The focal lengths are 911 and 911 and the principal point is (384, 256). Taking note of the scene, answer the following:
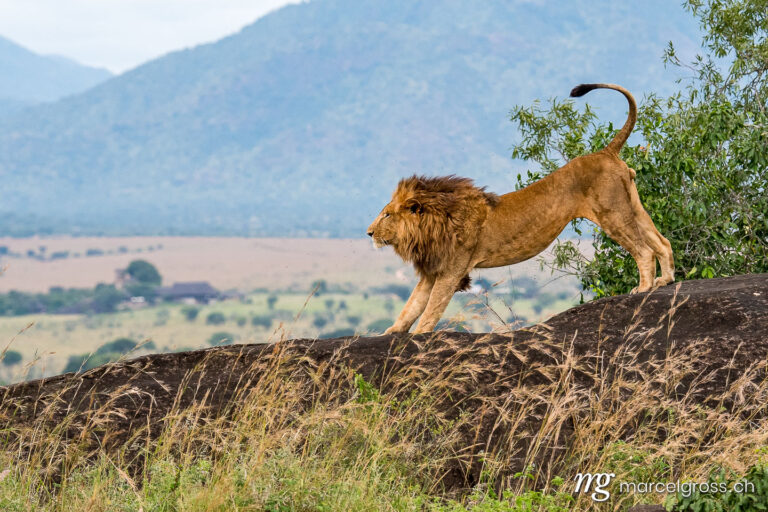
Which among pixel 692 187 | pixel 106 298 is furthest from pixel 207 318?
pixel 692 187

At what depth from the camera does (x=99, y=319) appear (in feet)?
398

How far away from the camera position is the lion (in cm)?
682

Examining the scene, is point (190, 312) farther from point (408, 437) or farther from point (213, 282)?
point (408, 437)

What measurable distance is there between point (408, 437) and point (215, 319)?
110 meters

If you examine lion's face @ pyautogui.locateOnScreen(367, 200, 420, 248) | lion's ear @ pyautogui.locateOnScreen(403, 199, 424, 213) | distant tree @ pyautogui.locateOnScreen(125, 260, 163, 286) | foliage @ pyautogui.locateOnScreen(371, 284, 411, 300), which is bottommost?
distant tree @ pyautogui.locateOnScreen(125, 260, 163, 286)

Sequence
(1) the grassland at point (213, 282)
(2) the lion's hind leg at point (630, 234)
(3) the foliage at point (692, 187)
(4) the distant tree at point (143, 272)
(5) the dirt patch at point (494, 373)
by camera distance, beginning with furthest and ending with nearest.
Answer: (4) the distant tree at point (143, 272)
(1) the grassland at point (213, 282)
(3) the foliage at point (692, 187)
(2) the lion's hind leg at point (630, 234)
(5) the dirt patch at point (494, 373)

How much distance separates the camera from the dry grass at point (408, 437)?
4.45 metres

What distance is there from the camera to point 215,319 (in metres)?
113

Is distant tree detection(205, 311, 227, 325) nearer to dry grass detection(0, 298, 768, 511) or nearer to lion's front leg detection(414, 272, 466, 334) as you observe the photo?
lion's front leg detection(414, 272, 466, 334)

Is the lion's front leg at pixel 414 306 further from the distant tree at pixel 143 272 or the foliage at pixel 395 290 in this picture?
the distant tree at pixel 143 272

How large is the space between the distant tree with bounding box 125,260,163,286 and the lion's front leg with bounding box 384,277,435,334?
133 meters

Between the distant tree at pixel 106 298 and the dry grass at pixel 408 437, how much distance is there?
419ft

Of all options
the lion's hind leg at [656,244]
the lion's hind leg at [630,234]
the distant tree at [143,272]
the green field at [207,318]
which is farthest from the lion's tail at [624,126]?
the distant tree at [143,272]

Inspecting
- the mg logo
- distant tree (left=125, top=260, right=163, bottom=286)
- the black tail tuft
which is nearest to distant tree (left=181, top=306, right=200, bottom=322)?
distant tree (left=125, top=260, right=163, bottom=286)
